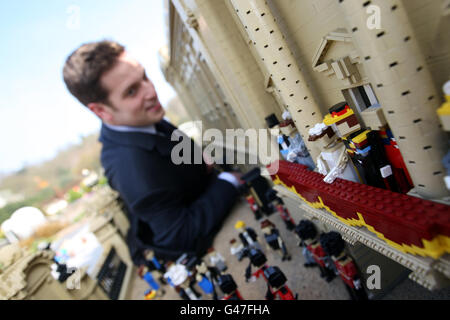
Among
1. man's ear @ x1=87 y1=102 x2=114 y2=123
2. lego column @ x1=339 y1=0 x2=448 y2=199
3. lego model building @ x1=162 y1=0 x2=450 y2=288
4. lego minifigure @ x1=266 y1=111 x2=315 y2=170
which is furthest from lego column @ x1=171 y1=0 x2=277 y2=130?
man's ear @ x1=87 y1=102 x2=114 y2=123

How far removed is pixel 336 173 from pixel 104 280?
220 centimetres

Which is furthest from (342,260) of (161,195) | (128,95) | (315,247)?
(128,95)

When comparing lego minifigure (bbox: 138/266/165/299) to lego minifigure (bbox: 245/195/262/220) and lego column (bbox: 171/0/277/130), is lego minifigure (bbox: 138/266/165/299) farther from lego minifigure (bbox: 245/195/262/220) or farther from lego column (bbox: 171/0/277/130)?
lego column (bbox: 171/0/277/130)

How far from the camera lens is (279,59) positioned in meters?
0.83

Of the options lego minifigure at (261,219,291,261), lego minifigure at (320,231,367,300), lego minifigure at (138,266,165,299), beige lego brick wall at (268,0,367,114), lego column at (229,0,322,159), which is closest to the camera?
beige lego brick wall at (268,0,367,114)

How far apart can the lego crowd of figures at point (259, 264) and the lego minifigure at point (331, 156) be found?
11.6 inches

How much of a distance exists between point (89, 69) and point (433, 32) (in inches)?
71.7

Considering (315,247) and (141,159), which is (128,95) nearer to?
(141,159)

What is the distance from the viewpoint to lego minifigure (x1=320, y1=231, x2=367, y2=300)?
0.97 m

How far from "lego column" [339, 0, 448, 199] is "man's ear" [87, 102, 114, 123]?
175cm

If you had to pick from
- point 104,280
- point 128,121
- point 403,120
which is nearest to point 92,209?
point 104,280

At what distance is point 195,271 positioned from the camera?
143 cm

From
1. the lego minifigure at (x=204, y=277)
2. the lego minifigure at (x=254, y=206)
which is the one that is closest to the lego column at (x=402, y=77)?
the lego minifigure at (x=204, y=277)
